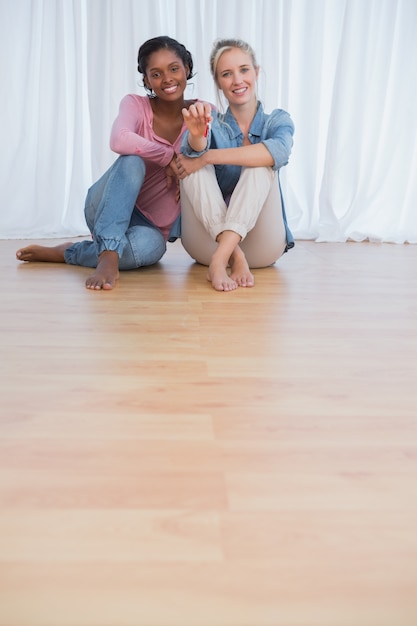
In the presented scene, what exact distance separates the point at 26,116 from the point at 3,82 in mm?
189

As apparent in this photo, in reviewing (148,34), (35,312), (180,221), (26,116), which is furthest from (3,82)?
(35,312)

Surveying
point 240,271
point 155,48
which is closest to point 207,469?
point 240,271

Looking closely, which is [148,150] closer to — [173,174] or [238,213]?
[173,174]

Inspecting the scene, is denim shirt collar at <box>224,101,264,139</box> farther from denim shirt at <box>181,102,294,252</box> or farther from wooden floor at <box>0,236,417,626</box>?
wooden floor at <box>0,236,417,626</box>

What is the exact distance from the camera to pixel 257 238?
222 centimetres

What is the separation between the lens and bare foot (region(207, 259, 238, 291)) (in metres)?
1.88

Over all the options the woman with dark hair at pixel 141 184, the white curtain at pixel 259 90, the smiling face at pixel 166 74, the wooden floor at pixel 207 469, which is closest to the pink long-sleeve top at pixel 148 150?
the woman with dark hair at pixel 141 184

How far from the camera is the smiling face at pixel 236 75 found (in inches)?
81.0

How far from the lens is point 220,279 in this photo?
1.90 meters

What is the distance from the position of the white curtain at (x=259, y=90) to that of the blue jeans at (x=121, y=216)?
1.24m

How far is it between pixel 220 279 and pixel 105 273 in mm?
334

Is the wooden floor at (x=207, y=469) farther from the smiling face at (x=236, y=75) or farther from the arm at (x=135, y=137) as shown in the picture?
the smiling face at (x=236, y=75)

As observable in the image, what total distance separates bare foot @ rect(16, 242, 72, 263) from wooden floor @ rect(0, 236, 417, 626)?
0.79 m

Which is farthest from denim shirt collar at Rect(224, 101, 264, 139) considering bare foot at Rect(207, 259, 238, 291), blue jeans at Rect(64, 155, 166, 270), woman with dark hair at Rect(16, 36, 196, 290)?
bare foot at Rect(207, 259, 238, 291)
